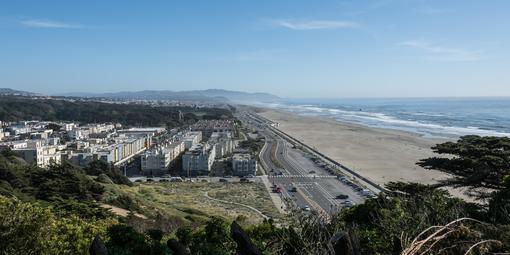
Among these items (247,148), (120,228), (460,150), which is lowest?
(247,148)

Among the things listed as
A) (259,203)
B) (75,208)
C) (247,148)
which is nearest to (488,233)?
(75,208)

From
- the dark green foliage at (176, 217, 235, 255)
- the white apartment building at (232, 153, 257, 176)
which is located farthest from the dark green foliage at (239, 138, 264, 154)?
the dark green foliage at (176, 217, 235, 255)

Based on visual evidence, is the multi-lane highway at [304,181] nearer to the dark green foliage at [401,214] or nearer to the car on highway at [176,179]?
the dark green foliage at [401,214]

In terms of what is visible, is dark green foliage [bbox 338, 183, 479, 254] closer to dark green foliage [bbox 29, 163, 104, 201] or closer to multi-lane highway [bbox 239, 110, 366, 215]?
multi-lane highway [bbox 239, 110, 366, 215]

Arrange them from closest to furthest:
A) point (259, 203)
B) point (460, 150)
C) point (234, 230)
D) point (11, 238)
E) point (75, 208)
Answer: point (234, 230) < point (11, 238) < point (460, 150) < point (75, 208) < point (259, 203)

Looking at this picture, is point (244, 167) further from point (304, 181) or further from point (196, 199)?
point (196, 199)

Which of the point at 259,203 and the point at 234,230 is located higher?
the point at 234,230

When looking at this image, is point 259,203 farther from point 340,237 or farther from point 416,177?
point 340,237
